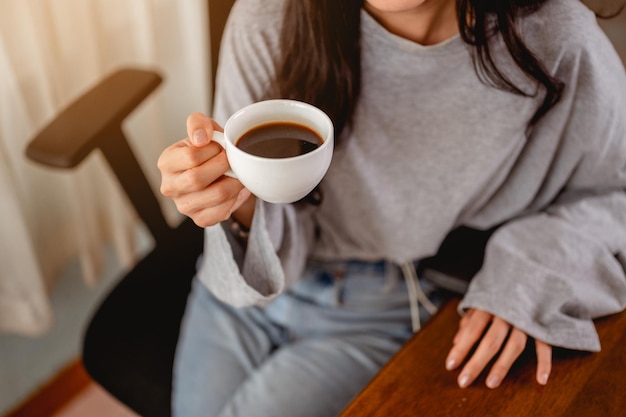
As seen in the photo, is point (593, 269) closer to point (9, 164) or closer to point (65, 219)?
point (9, 164)

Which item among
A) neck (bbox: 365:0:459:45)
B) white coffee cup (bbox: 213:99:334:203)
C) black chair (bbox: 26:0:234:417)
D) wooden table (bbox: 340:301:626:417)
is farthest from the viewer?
black chair (bbox: 26:0:234:417)

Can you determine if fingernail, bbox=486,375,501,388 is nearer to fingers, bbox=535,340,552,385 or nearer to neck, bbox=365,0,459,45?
fingers, bbox=535,340,552,385

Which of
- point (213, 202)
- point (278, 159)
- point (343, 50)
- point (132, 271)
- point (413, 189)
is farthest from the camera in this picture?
point (132, 271)

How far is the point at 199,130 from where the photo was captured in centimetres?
54

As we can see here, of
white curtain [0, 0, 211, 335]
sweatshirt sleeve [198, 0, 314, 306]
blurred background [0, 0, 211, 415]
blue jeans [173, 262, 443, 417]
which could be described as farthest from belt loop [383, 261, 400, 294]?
white curtain [0, 0, 211, 335]

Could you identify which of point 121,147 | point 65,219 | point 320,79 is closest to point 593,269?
Result: point 320,79

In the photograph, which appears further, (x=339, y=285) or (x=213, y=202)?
(x=339, y=285)

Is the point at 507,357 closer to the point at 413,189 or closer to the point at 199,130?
the point at 413,189

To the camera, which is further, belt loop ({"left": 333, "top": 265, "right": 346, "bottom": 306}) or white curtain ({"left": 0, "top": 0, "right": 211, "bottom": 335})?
white curtain ({"left": 0, "top": 0, "right": 211, "bottom": 335})

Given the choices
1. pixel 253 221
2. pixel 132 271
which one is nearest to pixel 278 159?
pixel 253 221

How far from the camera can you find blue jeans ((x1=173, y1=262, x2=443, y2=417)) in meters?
0.80

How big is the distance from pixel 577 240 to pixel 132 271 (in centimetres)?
66

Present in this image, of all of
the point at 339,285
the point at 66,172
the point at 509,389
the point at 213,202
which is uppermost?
the point at 213,202

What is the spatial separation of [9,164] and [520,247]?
37.3 inches
